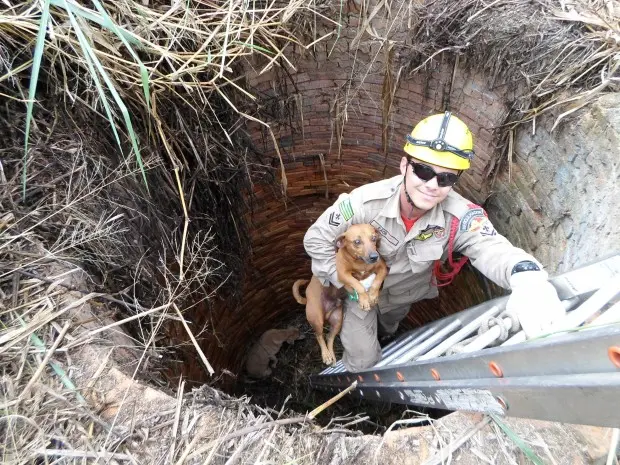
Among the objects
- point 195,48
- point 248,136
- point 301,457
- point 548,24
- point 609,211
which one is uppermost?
point 548,24

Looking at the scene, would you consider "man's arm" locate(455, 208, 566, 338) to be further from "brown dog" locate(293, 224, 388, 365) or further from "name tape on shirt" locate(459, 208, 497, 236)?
"brown dog" locate(293, 224, 388, 365)

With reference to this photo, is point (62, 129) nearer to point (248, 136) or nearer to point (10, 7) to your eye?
point (10, 7)

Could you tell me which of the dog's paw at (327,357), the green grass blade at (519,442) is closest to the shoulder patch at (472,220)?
the green grass blade at (519,442)

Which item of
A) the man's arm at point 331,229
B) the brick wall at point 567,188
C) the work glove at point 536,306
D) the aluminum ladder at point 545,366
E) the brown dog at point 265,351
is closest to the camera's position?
the aluminum ladder at point 545,366

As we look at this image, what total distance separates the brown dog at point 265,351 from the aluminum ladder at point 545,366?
2.68 m

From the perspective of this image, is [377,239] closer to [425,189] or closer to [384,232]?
[384,232]

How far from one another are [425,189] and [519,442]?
119 centimetres

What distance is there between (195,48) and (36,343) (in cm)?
164

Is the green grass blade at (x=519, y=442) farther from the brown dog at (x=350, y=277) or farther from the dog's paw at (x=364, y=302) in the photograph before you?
the dog's paw at (x=364, y=302)

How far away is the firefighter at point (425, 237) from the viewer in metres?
1.85

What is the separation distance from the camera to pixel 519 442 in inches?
54.8

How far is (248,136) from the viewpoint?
2941 millimetres

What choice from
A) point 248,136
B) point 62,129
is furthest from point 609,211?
point 62,129

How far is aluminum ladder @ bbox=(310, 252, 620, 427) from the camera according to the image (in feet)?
2.92
